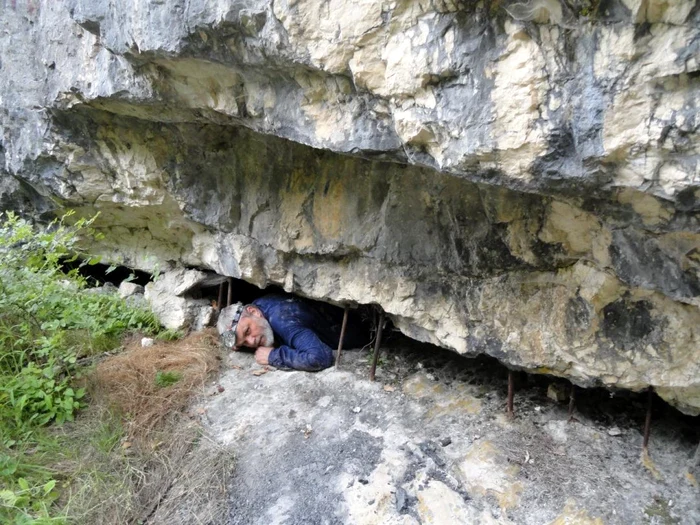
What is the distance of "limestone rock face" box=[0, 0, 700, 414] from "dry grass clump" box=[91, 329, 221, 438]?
2.39 ft

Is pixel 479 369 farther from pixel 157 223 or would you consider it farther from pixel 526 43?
pixel 157 223

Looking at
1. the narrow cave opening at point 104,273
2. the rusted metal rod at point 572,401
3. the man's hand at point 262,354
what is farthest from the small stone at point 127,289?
the rusted metal rod at point 572,401

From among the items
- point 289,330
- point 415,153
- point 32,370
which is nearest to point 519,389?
point 289,330

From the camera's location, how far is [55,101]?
321 centimetres

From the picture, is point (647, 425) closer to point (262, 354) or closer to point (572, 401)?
point (572, 401)

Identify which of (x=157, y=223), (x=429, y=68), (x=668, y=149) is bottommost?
(x=157, y=223)

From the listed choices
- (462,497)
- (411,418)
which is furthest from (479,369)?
(462,497)

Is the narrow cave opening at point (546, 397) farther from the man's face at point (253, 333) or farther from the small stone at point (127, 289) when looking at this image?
the small stone at point (127, 289)

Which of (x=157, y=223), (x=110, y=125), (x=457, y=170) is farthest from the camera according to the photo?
(x=157, y=223)

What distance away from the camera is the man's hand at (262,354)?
12.6 ft

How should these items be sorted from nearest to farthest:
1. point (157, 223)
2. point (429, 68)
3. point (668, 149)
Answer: point (668, 149) < point (429, 68) < point (157, 223)

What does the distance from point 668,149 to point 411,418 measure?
222 cm

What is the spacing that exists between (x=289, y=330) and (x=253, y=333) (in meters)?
0.30

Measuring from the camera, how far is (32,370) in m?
3.09
